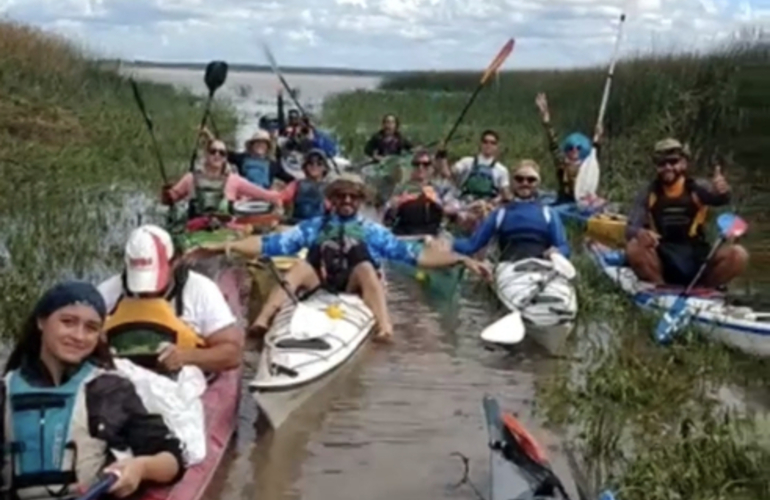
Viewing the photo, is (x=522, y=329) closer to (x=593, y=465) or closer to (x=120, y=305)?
(x=593, y=465)

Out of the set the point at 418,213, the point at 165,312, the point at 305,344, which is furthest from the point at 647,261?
the point at 165,312

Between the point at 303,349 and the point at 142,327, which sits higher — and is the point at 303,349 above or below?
below

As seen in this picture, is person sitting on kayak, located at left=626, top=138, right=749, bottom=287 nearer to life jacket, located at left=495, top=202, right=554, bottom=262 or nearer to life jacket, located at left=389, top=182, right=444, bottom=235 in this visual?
life jacket, located at left=495, top=202, right=554, bottom=262

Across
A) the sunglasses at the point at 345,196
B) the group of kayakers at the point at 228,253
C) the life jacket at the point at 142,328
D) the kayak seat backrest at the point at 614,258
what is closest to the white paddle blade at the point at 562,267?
the group of kayakers at the point at 228,253

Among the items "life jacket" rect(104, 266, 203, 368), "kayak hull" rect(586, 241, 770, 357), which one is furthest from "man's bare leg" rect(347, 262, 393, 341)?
"life jacket" rect(104, 266, 203, 368)

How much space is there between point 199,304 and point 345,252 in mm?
3100

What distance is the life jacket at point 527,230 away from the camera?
985 cm

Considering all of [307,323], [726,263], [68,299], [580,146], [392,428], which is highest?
[68,299]

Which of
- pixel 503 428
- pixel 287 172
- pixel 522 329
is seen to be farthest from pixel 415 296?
pixel 503 428

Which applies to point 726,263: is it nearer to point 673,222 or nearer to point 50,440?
point 673,222

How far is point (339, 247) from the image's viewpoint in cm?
878

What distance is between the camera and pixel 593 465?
6512 millimetres

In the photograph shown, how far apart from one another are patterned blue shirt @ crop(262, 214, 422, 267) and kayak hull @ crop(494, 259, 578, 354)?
3.00 feet

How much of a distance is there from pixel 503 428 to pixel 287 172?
33.6ft
